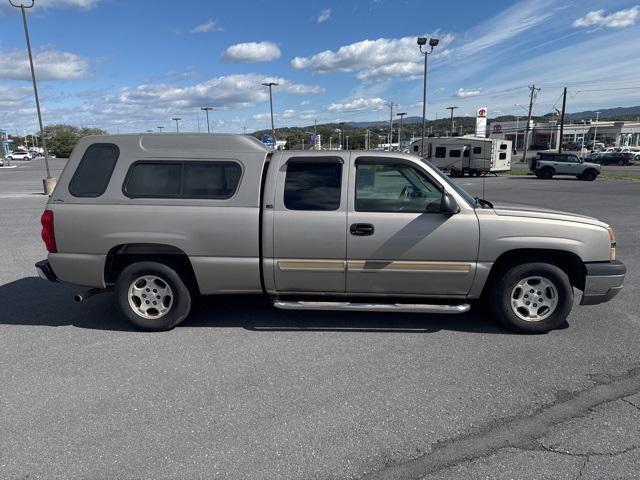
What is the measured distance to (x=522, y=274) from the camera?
4.09 m

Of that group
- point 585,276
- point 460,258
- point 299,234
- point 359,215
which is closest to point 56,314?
point 299,234

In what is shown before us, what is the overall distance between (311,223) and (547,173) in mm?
29511

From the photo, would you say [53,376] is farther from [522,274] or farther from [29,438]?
[522,274]

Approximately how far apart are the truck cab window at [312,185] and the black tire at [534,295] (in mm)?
1826

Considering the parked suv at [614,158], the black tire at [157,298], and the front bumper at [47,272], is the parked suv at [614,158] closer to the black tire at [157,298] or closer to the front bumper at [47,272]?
the black tire at [157,298]

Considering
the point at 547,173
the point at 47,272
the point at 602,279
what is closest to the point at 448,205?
the point at 602,279

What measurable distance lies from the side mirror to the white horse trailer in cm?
2736

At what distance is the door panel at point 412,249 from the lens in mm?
4008

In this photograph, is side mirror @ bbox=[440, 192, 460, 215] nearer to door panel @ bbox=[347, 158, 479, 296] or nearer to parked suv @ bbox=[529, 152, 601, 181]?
door panel @ bbox=[347, 158, 479, 296]

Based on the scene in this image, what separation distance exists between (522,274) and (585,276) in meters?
0.60

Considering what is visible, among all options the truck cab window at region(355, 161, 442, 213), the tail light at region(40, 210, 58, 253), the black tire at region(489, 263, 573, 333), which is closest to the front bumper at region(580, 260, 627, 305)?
the black tire at region(489, 263, 573, 333)

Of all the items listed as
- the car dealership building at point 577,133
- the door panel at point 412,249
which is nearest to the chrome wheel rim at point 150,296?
the door panel at point 412,249

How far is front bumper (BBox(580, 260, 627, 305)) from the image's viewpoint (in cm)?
402

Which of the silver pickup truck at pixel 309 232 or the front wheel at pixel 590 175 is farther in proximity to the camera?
the front wheel at pixel 590 175
